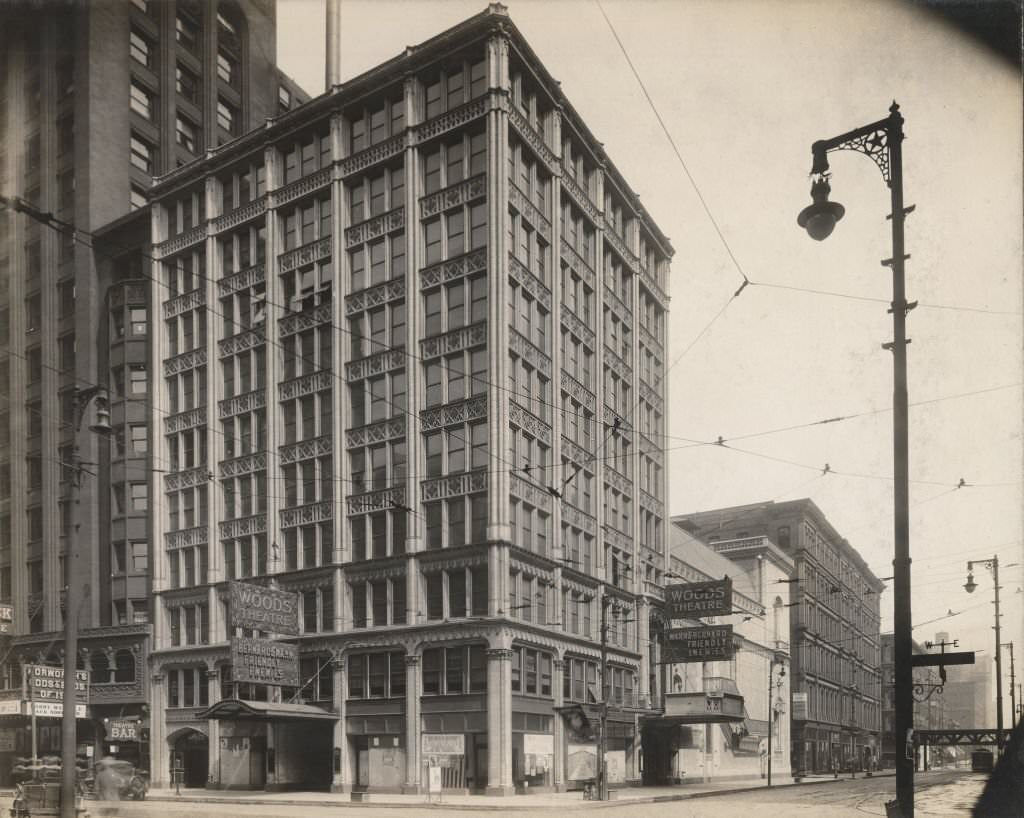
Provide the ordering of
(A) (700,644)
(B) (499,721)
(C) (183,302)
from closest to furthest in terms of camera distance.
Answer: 1. (B) (499,721)
2. (A) (700,644)
3. (C) (183,302)

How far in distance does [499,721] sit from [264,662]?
9.13 metres

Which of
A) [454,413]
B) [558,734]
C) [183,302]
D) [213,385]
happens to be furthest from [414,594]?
[183,302]

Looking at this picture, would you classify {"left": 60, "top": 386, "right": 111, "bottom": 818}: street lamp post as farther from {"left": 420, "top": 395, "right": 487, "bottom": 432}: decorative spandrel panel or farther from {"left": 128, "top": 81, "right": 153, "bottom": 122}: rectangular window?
{"left": 128, "top": 81, "right": 153, "bottom": 122}: rectangular window

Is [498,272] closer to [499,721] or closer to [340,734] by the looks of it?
[499,721]

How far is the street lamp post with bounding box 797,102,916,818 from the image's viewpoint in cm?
1181

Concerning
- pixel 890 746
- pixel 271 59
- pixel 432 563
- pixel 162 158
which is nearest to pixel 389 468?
pixel 432 563

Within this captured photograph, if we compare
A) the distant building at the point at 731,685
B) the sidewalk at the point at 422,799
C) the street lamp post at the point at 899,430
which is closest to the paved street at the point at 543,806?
Result: the sidewalk at the point at 422,799

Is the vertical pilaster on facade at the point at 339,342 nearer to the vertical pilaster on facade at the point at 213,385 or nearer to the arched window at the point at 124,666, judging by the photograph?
the vertical pilaster on facade at the point at 213,385

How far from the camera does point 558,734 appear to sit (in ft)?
133

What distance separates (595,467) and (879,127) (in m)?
35.0

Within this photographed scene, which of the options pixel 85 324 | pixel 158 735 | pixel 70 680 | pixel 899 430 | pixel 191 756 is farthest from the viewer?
pixel 85 324

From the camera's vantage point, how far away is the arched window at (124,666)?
49406 millimetres

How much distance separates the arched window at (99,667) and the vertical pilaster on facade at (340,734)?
1550cm

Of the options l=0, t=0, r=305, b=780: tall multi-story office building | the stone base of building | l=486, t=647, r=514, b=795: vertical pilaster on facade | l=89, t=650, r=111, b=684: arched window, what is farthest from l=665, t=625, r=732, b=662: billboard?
l=89, t=650, r=111, b=684: arched window
